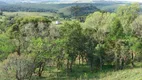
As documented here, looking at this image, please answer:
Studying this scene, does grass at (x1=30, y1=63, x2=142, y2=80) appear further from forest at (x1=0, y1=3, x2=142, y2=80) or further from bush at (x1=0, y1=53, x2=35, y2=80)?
bush at (x1=0, y1=53, x2=35, y2=80)

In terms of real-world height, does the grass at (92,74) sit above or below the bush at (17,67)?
below

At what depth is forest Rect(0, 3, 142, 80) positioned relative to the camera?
48059 millimetres

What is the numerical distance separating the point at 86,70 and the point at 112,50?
6316 mm

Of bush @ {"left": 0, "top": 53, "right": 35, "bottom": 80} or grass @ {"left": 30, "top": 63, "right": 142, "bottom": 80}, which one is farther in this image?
grass @ {"left": 30, "top": 63, "right": 142, "bottom": 80}

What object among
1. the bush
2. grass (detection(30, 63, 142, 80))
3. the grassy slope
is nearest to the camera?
the bush

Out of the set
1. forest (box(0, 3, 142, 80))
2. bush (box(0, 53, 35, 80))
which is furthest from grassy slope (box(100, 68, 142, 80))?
bush (box(0, 53, 35, 80))

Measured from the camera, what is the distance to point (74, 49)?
52969 millimetres

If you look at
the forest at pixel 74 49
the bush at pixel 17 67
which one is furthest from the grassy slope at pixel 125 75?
the bush at pixel 17 67

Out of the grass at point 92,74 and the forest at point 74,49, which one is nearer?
the grass at point 92,74

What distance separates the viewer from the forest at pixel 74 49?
48059 mm

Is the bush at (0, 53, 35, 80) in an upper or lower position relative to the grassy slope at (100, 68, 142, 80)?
upper

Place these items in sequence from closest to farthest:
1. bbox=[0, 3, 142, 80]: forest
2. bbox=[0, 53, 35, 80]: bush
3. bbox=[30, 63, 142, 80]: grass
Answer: bbox=[0, 53, 35, 80]: bush
bbox=[30, 63, 142, 80]: grass
bbox=[0, 3, 142, 80]: forest

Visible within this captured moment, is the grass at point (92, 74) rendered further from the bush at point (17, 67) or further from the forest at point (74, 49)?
the bush at point (17, 67)

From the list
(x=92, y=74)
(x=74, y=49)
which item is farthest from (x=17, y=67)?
(x=92, y=74)
